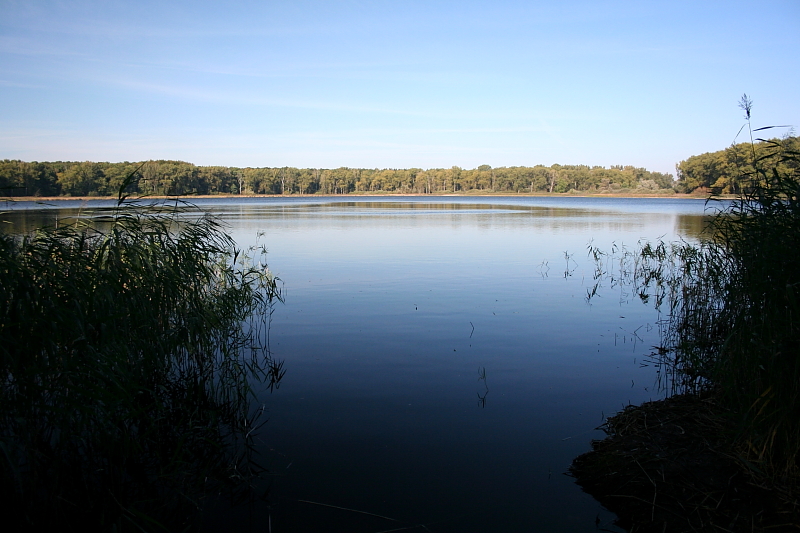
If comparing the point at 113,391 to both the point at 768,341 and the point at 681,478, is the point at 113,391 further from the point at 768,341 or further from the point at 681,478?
the point at 768,341

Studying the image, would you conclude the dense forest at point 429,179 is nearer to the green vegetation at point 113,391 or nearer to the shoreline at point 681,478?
the green vegetation at point 113,391

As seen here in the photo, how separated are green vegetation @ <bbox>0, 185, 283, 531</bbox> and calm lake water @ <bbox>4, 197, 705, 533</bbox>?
1.72ft

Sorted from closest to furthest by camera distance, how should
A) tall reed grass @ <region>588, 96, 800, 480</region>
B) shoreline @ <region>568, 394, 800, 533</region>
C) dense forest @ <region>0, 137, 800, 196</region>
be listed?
shoreline @ <region>568, 394, 800, 533</region> → tall reed grass @ <region>588, 96, 800, 480</region> → dense forest @ <region>0, 137, 800, 196</region>

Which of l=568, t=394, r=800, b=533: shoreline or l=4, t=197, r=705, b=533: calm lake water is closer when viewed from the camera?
l=568, t=394, r=800, b=533: shoreline

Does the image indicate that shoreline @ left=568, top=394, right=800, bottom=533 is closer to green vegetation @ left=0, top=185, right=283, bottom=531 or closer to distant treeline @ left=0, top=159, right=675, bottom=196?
green vegetation @ left=0, top=185, right=283, bottom=531

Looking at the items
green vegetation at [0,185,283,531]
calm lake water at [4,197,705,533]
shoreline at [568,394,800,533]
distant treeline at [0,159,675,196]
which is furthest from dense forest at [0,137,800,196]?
shoreline at [568,394,800,533]

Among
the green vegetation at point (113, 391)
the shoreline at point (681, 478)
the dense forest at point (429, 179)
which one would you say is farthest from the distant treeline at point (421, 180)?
the shoreline at point (681, 478)

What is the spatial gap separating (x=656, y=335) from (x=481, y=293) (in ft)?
14.9

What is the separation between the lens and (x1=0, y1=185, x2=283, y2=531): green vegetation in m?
3.83

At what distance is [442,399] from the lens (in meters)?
6.61

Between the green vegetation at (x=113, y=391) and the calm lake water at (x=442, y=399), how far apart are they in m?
0.52

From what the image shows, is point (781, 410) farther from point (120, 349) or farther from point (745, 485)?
point (120, 349)

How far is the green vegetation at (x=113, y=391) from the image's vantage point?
3828 millimetres

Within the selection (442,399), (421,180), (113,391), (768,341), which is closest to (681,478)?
(768,341)
